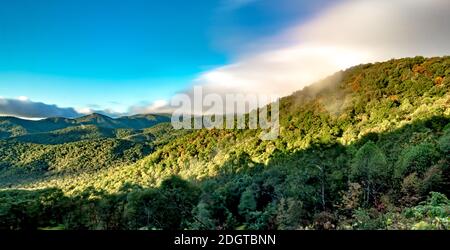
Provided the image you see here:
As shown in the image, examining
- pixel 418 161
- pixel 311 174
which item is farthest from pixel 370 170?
pixel 311 174

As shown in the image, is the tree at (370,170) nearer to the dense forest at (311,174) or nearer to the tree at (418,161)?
the dense forest at (311,174)

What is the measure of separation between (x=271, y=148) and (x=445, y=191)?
52135 mm

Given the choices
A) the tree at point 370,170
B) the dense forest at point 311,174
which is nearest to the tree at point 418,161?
the dense forest at point 311,174

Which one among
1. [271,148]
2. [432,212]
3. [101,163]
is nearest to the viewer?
[432,212]

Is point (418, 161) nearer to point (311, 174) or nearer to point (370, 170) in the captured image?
point (370, 170)

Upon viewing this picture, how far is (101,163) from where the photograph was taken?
6467 inches

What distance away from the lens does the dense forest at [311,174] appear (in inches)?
799

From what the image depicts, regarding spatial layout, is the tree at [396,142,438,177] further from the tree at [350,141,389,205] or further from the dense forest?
the tree at [350,141,389,205]

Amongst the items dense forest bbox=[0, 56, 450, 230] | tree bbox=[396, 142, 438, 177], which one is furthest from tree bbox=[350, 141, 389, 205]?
tree bbox=[396, 142, 438, 177]

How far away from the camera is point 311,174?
34.3 m

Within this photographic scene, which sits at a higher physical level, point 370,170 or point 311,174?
point 370,170

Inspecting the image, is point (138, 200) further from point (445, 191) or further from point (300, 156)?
point (300, 156)
